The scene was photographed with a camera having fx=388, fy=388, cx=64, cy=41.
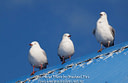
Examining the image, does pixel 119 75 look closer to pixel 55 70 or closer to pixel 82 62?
pixel 82 62

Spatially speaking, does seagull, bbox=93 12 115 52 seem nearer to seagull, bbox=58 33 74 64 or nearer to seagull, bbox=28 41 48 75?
seagull, bbox=58 33 74 64

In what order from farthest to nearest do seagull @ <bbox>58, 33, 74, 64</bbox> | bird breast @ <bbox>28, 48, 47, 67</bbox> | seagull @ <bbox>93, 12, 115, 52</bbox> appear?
bird breast @ <bbox>28, 48, 47, 67</bbox>
seagull @ <bbox>58, 33, 74, 64</bbox>
seagull @ <bbox>93, 12, 115, 52</bbox>

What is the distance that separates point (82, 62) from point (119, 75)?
182cm

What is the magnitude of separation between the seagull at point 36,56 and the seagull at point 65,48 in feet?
2.05

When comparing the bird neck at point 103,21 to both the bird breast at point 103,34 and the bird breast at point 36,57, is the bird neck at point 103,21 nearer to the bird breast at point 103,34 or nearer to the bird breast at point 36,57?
the bird breast at point 103,34

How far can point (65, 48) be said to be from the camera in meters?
12.1

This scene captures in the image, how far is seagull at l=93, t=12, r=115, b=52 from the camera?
39.3 ft

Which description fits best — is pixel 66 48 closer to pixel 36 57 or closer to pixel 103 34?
pixel 36 57

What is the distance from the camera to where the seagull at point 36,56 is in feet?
40.7

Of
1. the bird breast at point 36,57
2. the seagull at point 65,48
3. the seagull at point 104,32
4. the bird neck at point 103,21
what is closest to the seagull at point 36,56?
the bird breast at point 36,57

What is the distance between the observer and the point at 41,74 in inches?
449

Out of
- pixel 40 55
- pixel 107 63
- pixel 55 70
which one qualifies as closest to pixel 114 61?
pixel 107 63

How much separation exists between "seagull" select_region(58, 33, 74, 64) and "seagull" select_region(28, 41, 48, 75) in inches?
24.6

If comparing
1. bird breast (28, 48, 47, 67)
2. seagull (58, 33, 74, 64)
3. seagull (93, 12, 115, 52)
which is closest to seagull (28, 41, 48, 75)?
bird breast (28, 48, 47, 67)
